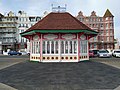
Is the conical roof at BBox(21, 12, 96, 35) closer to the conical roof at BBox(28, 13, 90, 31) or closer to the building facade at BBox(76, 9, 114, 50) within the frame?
the conical roof at BBox(28, 13, 90, 31)

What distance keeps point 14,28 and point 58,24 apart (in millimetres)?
55318

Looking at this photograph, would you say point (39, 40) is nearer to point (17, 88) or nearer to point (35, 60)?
point (35, 60)

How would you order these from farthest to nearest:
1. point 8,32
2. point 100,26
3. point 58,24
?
1. point 100,26
2. point 8,32
3. point 58,24

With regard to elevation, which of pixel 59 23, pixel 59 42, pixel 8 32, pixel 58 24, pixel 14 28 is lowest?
pixel 59 42

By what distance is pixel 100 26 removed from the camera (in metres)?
76.2

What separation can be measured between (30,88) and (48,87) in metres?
0.89

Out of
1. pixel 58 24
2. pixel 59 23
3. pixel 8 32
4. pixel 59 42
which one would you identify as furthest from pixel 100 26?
pixel 59 42

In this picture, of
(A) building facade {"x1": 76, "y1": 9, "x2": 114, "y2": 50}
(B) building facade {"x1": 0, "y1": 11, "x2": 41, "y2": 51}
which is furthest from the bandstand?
(B) building facade {"x1": 0, "y1": 11, "x2": 41, "y2": 51}

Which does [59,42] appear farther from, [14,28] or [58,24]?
[14,28]

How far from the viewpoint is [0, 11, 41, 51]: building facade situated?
247 feet

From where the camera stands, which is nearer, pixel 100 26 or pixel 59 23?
pixel 59 23

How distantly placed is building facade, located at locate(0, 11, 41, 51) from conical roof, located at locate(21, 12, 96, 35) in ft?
167

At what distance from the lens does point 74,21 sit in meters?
24.8

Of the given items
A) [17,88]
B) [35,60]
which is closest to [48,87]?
[17,88]
